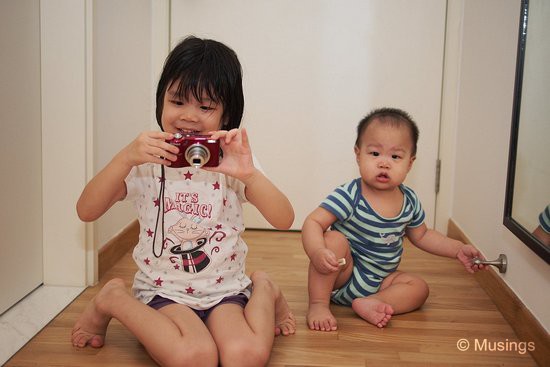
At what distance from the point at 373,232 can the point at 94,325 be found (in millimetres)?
648

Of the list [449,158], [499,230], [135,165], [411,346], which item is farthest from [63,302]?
[449,158]

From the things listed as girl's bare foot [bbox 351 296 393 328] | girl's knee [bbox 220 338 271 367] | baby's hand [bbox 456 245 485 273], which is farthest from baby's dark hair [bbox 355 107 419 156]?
girl's knee [bbox 220 338 271 367]

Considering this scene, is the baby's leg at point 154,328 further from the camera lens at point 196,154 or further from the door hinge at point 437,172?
the door hinge at point 437,172

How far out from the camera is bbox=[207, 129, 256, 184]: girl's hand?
1122 mm

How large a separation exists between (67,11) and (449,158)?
4.27ft

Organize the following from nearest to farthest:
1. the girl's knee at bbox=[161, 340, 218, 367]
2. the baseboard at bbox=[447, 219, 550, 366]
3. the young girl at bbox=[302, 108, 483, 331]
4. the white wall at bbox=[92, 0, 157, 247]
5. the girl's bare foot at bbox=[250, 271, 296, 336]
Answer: the girl's knee at bbox=[161, 340, 218, 367] → the baseboard at bbox=[447, 219, 550, 366] → the girl's bare foot at bbox=[250, 271, 296, 336] → the young girl at bbox=[302, 108, 483, 331] → the white wall at bbox=[92, 0, 157, 247]

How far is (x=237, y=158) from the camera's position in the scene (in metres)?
1.14

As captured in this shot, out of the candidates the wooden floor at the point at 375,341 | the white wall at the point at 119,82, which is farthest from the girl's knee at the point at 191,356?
the white wall at the point at 119,82

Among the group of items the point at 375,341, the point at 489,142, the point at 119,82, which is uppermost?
the point at 119,82

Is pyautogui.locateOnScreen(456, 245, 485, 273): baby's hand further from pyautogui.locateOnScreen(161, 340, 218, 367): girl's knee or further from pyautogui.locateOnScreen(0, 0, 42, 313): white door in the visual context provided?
pyautogui.locateOnScreen(0, 0, 42, 313): white door

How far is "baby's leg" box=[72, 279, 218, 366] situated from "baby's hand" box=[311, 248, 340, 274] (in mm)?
308

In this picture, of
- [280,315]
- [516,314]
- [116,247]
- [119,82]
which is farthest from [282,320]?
[119,82]

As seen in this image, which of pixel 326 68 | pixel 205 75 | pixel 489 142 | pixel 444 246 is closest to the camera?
pixel 205 75

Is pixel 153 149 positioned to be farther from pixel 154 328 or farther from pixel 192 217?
pixel 154 328
